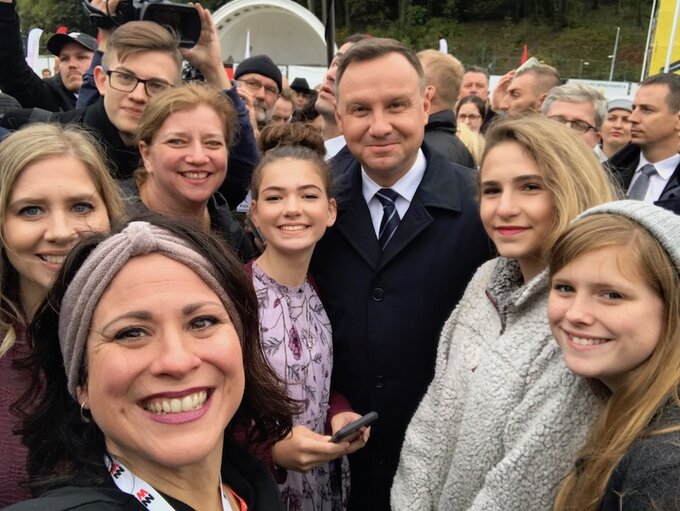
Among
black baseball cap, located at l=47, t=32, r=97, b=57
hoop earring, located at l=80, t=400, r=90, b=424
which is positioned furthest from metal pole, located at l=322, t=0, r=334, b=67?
hoop earring, located at l=80, t=400, r=90, b=424

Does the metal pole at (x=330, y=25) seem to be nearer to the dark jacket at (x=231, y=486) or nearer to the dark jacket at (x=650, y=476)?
the dark jacket at (x=231, y=486)

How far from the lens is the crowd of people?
1.44m

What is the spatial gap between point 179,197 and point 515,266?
1.51 metres

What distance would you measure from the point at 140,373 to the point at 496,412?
1140 mm

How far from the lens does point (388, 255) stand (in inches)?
105

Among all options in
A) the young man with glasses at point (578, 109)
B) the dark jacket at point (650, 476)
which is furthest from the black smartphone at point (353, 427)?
the young man with glasses at point (578, 109)

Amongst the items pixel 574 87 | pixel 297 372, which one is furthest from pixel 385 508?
pixel 574 87

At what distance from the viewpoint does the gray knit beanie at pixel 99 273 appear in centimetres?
143

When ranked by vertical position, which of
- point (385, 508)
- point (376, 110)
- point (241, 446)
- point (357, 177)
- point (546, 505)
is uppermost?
point (376, 110)

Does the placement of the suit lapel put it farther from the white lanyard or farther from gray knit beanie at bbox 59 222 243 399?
the white lanyard

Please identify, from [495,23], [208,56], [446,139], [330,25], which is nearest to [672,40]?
[330,25]

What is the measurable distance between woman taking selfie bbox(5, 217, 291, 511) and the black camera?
85.2 inches

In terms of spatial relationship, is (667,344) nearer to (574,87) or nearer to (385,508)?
(385,508)

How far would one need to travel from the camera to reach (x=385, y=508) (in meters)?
2.77
